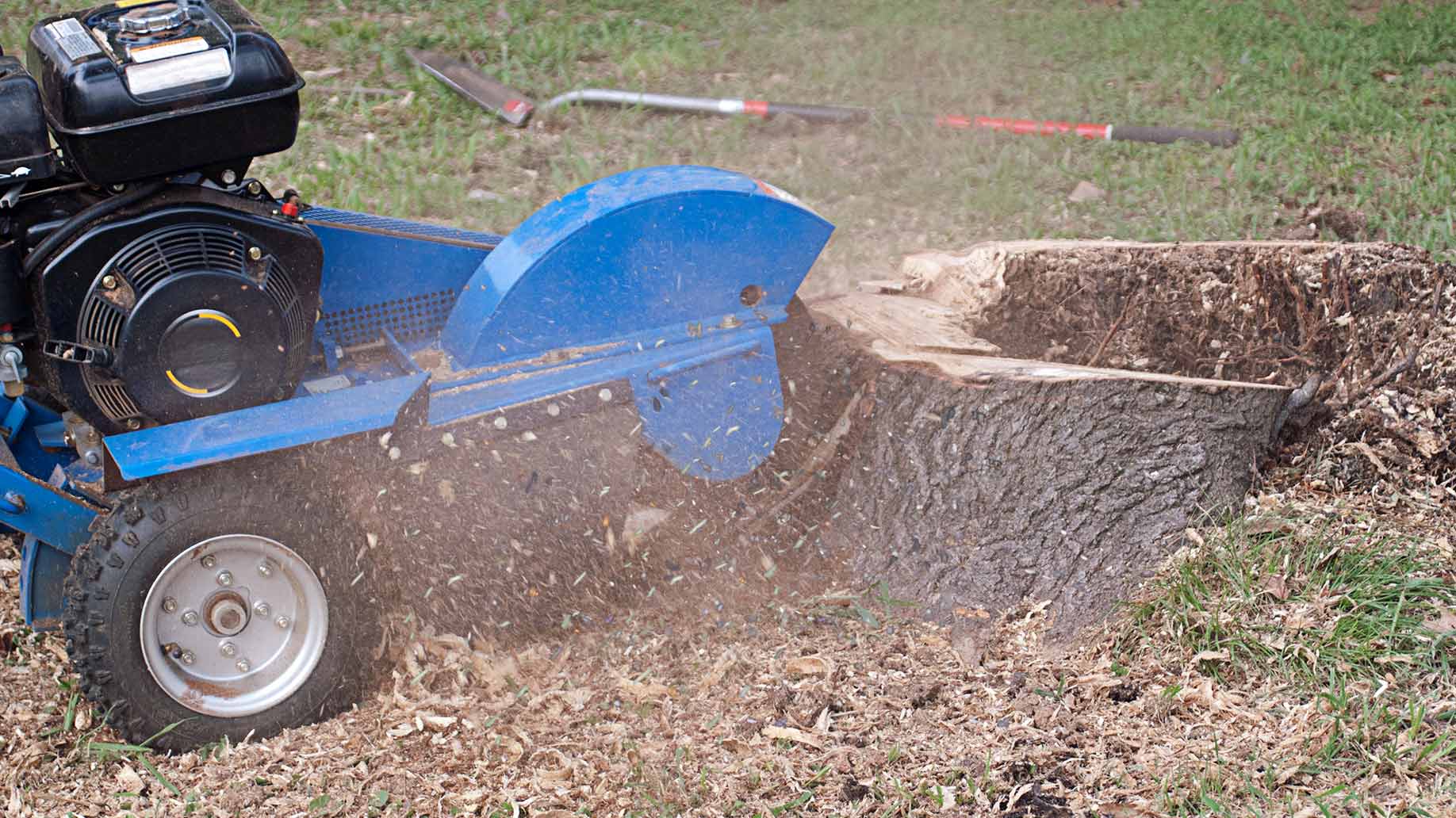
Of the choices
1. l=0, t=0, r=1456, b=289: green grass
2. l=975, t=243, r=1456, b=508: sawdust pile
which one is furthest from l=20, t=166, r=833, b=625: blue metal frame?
l=0, t=0, r=1456, b=289: green grass

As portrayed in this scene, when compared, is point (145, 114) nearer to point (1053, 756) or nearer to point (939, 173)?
point (1053, 756)

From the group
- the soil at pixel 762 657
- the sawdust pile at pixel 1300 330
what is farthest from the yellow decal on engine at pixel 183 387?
the sawdust pile at pixel 1300 330

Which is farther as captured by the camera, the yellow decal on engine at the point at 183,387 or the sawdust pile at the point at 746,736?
the yellow decal on engine at the point at 183,387

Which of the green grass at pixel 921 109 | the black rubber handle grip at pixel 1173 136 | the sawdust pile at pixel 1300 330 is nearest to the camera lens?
the sawdust pile at pixel 1300 330

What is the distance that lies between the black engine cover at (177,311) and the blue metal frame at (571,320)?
14cm

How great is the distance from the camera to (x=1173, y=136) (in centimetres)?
627

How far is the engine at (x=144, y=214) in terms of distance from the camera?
2.78m

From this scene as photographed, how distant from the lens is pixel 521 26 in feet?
24.3

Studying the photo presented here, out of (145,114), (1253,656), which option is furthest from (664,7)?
(1253,656)

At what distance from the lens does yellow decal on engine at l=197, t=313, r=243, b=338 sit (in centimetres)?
290

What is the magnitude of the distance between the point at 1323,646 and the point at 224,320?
105 inches

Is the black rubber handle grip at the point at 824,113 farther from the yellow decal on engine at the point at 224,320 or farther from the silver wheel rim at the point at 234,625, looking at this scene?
the silver wheel rim at the point at 234,625

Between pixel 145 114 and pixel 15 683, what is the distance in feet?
4.98

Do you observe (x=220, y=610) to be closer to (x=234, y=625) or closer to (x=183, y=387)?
(x=234, y=625)
